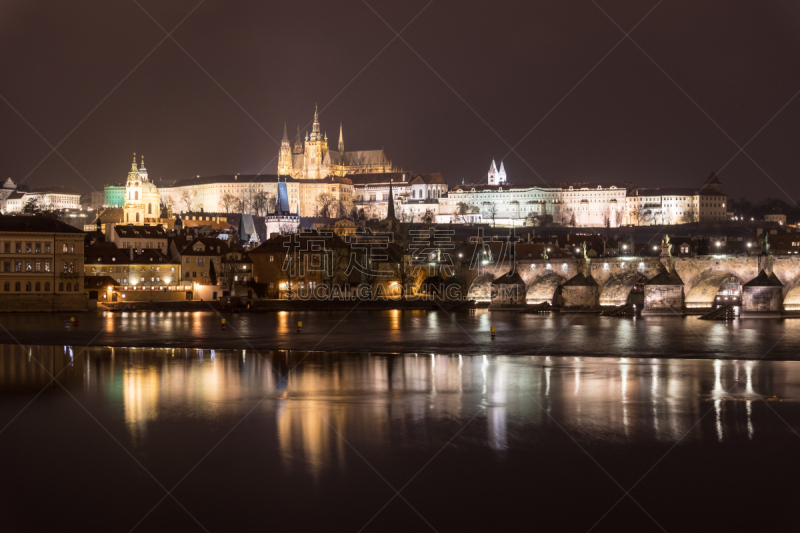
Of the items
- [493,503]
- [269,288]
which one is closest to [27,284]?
[269,288]

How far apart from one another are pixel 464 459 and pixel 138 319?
29.1 metres

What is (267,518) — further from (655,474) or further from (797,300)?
(797,300)

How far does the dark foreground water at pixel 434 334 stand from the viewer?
26.5m

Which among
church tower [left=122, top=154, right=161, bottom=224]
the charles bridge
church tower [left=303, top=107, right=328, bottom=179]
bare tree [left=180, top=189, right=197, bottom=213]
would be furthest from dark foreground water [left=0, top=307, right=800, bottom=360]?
church tower [left=303, top=107, right=328, bottom=179]

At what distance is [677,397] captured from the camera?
56.4 feet

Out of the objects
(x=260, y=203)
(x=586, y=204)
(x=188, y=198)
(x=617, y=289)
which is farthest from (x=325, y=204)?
(x=617, y=289)

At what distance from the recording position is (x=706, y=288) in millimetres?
44219

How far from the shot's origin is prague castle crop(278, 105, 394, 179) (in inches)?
7175

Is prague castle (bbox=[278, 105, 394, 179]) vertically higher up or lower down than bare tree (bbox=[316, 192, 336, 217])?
higher up

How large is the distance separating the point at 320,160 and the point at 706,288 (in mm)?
145802

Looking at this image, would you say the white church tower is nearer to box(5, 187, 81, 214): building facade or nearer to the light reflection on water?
box(5, 187, 81, 214): building facade

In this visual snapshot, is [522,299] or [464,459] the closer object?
[464,459]

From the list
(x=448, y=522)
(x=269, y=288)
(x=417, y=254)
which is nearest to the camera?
(x=448, y=522)

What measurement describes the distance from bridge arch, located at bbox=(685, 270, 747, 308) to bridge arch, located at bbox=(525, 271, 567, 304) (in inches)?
316
